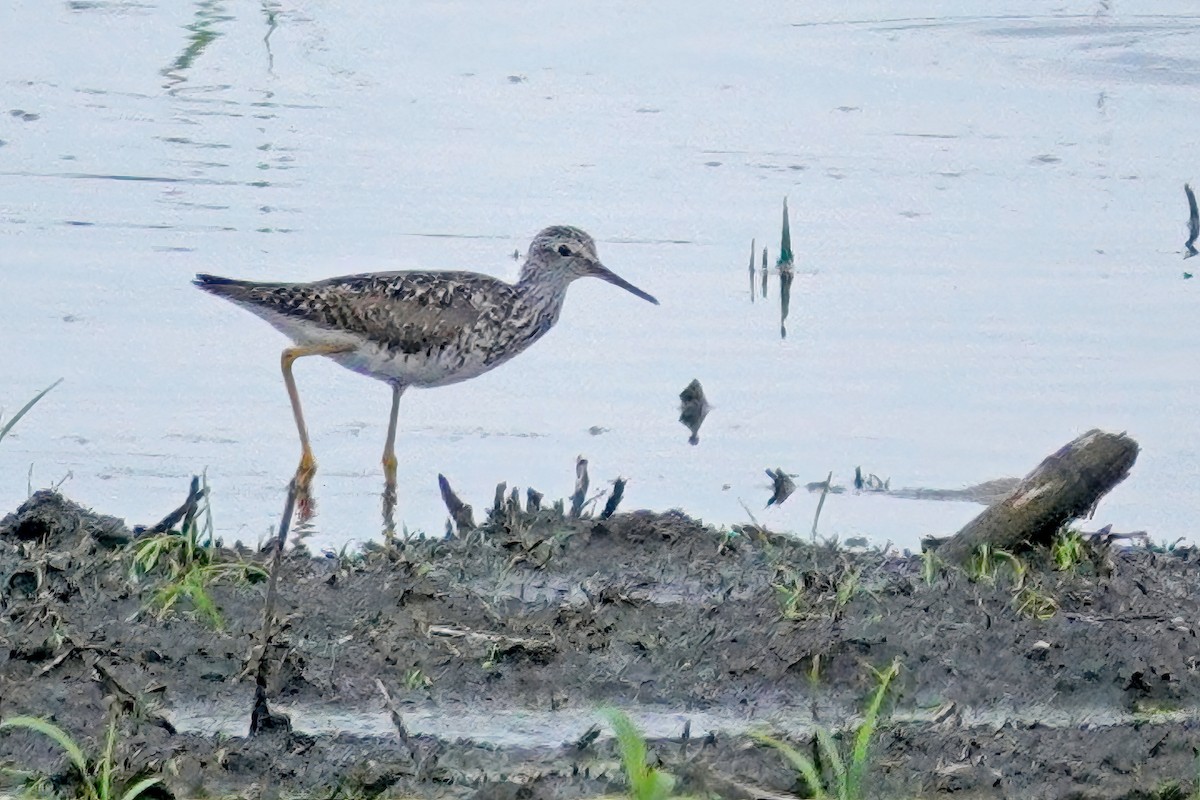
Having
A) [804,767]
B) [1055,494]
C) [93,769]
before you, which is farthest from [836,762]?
[1055,494]

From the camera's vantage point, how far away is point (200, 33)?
1592 centimetres

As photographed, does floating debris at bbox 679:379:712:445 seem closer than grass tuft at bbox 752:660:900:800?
No

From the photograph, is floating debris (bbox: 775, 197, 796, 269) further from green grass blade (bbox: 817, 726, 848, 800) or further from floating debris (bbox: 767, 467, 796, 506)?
green grass blade (bbox: 817, 726, 848, 800)

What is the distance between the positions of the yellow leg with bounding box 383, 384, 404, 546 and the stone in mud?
1.23 metres

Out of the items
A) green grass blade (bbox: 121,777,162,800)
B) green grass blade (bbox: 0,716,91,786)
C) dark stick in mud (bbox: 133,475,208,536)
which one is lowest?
dark stick in mud (bbox: 133,475,208,536)

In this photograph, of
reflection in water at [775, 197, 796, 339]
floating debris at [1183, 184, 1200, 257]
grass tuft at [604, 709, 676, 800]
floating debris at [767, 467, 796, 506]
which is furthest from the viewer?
floating debris at [1183, 184, 1200, 257]

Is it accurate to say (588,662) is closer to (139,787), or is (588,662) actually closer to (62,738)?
(139,787)

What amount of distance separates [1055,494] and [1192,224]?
539 cm

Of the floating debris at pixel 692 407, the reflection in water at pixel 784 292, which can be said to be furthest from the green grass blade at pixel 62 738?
the reflection in water at pixel 784 292

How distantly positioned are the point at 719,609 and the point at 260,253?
521 centimetres

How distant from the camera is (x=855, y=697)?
18.8 ft

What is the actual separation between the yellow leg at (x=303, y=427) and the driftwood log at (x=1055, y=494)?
7.95 feet

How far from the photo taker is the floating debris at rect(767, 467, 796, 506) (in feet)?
26.7

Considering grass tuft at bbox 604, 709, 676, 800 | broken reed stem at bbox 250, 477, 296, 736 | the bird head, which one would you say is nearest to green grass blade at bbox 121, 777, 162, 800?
broken reed stem at bbox 250, 477, 296, 736
